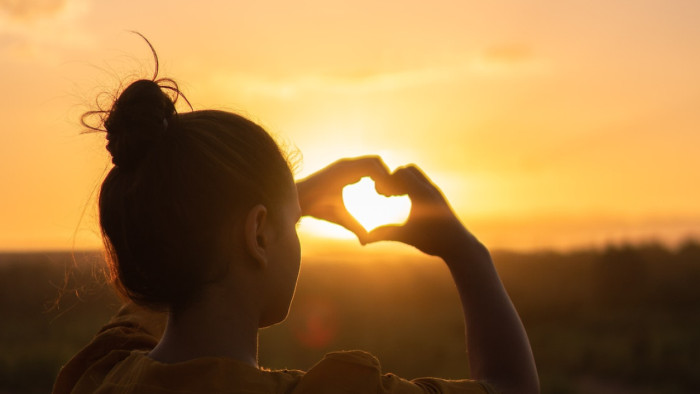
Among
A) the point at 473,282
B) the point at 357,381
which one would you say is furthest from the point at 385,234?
the point at 357,381

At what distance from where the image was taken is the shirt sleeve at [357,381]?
1269 mm

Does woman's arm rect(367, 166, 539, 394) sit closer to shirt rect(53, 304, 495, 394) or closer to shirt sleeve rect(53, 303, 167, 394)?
shirt rect(53, 304, 495, 394)

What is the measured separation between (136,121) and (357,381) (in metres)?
0.56

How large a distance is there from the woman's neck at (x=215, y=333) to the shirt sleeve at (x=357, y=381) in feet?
0.42

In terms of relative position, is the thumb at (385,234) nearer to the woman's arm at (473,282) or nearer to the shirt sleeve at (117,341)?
the woman's arm at (473,282)

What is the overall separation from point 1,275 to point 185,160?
38.0m

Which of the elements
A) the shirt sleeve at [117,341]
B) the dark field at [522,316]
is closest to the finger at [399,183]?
the shirt sleeve at [117,341]

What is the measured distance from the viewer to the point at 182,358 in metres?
1.36

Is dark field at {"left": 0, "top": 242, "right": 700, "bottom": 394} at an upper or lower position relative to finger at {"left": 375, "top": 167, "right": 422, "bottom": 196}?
lower

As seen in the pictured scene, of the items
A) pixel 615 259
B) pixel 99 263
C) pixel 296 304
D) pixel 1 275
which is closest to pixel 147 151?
pixel 99 263

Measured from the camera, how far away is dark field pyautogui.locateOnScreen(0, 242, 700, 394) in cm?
1452

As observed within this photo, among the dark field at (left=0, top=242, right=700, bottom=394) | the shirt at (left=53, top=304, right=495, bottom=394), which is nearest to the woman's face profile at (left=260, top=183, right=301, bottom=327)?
the shirt at (left=53, top=304, right=495, bottom=394)

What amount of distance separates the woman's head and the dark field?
6744mm

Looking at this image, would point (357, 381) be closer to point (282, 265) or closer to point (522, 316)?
point (282, 265)
